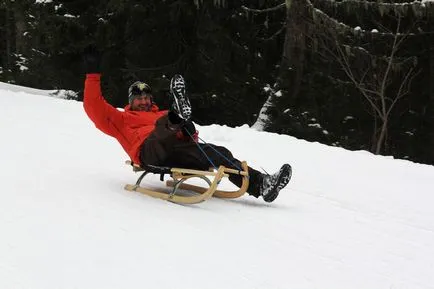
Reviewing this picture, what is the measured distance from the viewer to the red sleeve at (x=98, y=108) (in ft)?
14.7

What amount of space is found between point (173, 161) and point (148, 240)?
1361 millimetres

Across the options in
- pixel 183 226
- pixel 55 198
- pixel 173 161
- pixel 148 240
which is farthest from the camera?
pixel 173 161

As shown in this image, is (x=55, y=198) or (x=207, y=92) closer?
(x=55, y=198)

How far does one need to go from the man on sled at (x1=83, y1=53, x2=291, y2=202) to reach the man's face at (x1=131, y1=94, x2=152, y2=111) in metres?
0.12

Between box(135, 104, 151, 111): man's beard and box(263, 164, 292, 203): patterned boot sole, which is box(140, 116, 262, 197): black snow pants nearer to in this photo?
box(263, 164, 292, 203): patterned boot sole

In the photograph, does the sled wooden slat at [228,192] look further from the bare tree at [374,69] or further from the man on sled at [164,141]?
the bare tree at [374,69]

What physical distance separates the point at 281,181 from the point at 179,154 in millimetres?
865

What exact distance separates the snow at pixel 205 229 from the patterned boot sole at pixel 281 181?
0.10m

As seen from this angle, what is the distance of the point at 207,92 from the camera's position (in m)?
13.3

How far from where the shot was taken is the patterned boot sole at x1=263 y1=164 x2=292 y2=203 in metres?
4.41

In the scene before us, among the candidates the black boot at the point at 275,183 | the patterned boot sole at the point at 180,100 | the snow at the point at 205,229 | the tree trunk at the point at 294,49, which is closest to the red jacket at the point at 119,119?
the snow at the point at 205,229

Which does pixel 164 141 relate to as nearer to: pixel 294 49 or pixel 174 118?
pixel 174 118

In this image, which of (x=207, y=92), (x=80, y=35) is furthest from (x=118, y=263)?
(x=80, y=35)

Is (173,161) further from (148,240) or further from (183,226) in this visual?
(148,240)
